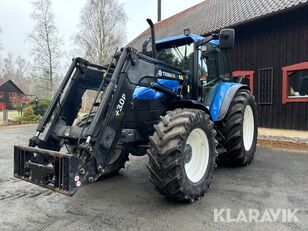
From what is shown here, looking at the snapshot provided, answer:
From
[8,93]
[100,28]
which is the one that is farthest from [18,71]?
[100,28]

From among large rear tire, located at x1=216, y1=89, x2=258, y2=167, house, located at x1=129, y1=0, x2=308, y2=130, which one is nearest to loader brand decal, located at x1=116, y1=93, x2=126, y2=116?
large rear tire, located at x1=216, y1=89, x2=258, y2=167

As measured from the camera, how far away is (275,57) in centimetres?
976

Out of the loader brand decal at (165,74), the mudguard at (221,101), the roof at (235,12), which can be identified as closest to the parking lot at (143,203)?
the mudguard at (221,101)

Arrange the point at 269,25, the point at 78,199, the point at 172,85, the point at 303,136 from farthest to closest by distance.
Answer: the point at 269,25 < the point at 303,136 < the point at 172,85 < the point at 78,199

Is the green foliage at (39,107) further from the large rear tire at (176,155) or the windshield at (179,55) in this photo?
the large rear tire at (176,155)

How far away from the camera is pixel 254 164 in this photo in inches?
238

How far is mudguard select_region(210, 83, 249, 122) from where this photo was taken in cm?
502

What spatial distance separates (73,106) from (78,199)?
1.32 meters

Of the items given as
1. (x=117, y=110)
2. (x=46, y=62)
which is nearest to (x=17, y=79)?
(x=46, y=62)

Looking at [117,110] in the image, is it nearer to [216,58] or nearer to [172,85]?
[172,85]

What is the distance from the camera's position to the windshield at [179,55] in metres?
4.88

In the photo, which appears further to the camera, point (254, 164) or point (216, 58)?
point (254, 164)

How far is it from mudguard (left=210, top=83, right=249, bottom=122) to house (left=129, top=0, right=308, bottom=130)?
4.73 metres

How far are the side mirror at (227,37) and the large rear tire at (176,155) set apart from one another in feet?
4.67
